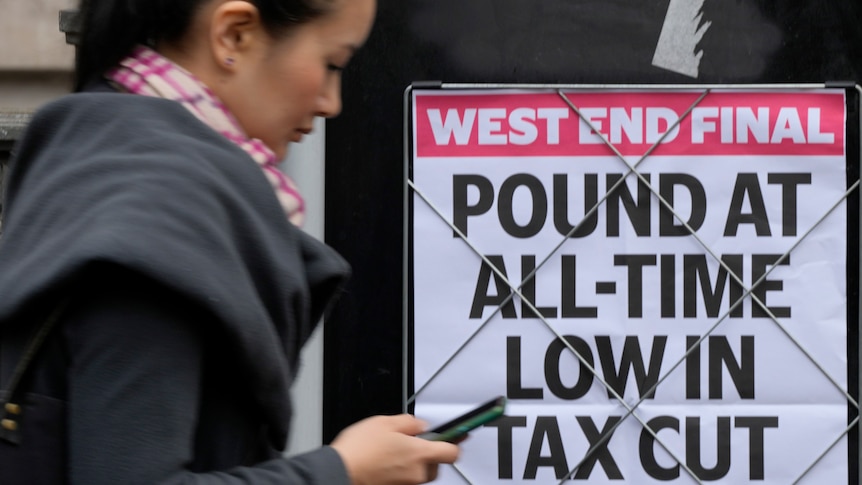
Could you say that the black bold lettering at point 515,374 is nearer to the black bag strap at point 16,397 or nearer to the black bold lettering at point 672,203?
the black bold lettering at point 672,203

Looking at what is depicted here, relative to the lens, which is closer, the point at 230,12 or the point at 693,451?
the point at 230,12

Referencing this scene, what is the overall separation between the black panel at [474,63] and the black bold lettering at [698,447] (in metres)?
0.71

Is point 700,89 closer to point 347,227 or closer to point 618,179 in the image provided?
point 618,179

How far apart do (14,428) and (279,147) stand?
37 centimetres

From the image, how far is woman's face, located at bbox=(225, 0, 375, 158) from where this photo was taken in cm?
109

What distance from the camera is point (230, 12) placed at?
3.46 ft

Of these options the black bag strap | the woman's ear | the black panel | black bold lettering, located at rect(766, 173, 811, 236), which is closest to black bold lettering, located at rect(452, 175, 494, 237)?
the black panel

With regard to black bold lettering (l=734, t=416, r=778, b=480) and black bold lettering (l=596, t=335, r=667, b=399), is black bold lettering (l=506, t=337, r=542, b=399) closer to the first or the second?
black bold lettering (l=596, t=335, r=667, b=399)

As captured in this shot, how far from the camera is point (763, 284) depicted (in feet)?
9.35

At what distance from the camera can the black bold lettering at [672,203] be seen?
2.84m

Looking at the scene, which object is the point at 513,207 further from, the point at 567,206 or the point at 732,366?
the point at 732,366

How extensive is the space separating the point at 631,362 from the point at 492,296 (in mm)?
370

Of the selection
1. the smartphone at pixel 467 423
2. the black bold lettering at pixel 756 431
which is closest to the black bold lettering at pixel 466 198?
the black bold lettering at pixel 756 431

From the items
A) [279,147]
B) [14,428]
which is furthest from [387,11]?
[14,428]
